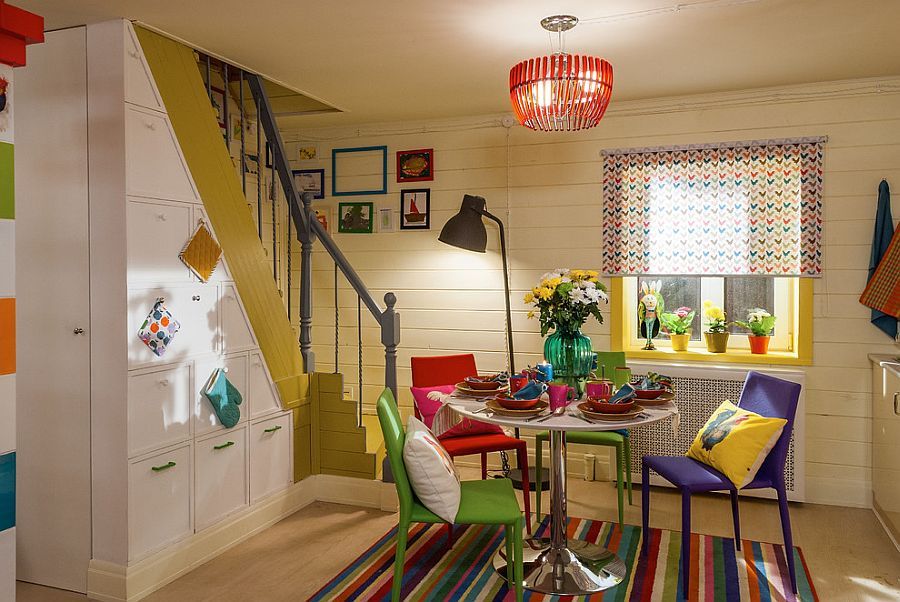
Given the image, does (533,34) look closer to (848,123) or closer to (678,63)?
(678,63)

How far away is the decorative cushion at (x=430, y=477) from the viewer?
271cm

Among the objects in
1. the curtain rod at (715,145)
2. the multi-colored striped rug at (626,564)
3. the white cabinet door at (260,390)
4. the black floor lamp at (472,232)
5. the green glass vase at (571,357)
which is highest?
the curtain rod at (715,145)

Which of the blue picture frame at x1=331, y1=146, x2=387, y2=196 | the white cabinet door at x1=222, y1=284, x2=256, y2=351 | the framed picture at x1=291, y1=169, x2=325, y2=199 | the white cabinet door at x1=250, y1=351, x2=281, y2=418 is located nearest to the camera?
the white cabinet door at x1=222, y1=284, x2=256, y2=351

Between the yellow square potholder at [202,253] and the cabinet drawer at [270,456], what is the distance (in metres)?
0.88

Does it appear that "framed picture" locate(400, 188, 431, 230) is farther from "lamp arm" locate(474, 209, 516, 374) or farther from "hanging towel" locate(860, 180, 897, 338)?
"hanging towel" locate(860, 180, 897, 338)

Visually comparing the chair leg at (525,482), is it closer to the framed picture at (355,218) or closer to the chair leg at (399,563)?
the chair leg at (399,563)

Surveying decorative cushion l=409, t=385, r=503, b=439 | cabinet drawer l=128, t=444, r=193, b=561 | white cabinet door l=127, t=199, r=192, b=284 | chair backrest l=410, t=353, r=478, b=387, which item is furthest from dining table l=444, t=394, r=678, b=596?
white cabinet door l=127, t=199, r=192, b=284

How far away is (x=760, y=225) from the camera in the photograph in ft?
14.0

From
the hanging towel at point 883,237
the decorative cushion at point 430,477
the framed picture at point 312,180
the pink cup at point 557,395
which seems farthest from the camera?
the framed picture at point 312,180

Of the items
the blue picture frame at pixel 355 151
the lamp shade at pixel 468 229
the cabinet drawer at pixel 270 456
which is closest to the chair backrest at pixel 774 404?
the lamp shade at pixel 468 229

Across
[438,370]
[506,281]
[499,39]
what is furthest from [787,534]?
[499,39]

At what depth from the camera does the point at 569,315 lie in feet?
10.3

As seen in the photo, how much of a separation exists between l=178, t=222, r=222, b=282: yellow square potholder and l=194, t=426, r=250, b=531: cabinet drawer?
81 cm

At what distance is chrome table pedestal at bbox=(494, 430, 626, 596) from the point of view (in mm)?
3070
